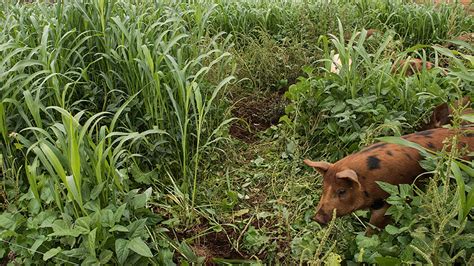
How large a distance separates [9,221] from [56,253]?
347 mm

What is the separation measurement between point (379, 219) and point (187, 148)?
3.70 ft

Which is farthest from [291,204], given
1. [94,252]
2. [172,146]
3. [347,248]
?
[94,252]

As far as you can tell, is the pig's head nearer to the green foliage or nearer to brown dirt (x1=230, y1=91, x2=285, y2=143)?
the green foliage

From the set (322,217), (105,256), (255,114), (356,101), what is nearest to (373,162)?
(322,217)

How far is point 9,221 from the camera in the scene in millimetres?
2031

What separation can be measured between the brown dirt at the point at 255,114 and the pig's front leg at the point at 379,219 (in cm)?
133

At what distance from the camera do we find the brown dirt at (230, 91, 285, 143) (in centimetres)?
334

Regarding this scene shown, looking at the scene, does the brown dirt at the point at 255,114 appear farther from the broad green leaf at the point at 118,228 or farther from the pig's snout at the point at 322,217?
the broad green leaf at the point at 118,228

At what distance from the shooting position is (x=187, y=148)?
108 inches

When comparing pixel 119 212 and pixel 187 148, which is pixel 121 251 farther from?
pixel 187 148

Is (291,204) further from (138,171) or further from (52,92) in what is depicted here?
(52,92)

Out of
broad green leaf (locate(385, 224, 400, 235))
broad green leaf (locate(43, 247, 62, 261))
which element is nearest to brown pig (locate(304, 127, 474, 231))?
broad green leaf (locate(385, 224, 400, 235))

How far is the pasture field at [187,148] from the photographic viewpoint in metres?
1.83

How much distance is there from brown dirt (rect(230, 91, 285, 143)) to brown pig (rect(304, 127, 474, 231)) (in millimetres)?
1264
